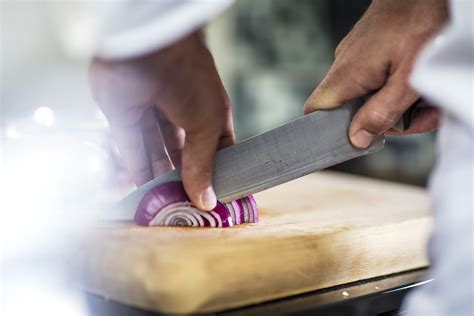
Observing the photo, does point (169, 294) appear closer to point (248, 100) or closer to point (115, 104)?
point (115, 104)

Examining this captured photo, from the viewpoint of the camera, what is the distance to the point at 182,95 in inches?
31.7

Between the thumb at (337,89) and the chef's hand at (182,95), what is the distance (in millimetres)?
149

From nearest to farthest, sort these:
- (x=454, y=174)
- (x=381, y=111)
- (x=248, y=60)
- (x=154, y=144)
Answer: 1. (x=454, y=174)
2. (x=381, y=111)
3. (x=154, y=144)
4. (x=248, y=60)

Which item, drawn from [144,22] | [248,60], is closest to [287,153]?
[144,22]

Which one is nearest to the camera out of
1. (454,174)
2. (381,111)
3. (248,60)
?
(454,174)

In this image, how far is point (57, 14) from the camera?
3791mm

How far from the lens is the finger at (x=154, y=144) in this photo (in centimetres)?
111

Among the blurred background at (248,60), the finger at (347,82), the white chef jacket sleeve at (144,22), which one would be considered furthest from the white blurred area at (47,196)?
the blurred background at (248,60)

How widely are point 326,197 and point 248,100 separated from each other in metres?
2.33

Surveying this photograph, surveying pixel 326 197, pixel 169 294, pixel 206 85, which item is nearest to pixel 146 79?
pixel 206 85

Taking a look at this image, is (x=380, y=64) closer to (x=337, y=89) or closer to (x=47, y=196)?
(x=337, y=89)

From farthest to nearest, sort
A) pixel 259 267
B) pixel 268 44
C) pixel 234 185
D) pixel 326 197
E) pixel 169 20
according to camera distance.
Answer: pixel 268 44 < pixel 326 197 < pixel 234 185 < pixel 259 267 < pixel 169 20

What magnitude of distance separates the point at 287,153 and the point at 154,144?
0.94ft

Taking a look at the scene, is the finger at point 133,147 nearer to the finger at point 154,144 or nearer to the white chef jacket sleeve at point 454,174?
the finger at point 154,144
